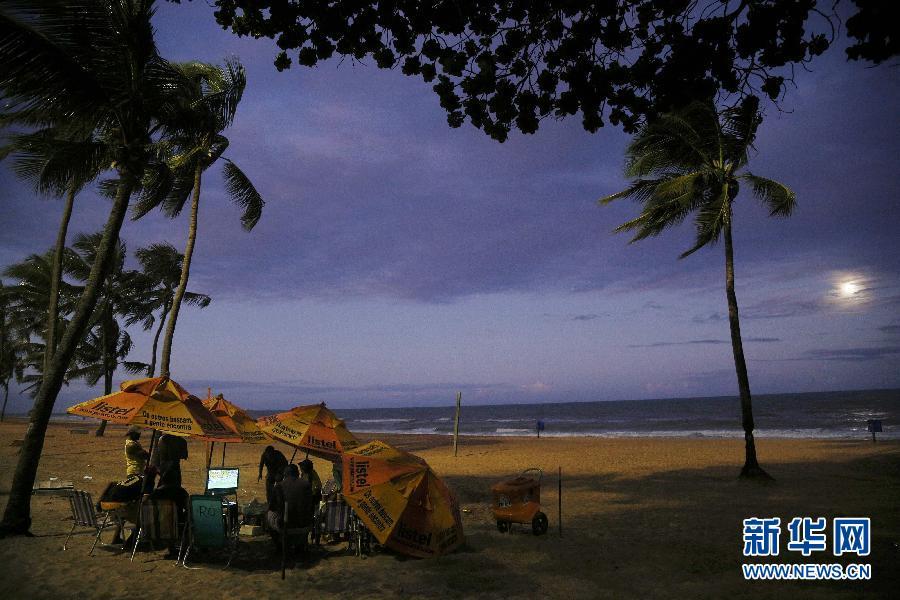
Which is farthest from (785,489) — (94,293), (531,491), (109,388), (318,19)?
(109,388)

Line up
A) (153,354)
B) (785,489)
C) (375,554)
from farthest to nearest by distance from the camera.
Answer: (153,354), (785,489), (375,554)

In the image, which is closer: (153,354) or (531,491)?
(531,491)

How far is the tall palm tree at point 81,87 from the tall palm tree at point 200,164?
235cm

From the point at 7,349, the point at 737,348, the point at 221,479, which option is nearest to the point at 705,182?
the point at 737,348

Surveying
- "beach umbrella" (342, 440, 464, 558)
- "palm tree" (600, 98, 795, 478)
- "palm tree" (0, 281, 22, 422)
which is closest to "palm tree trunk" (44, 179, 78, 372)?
"beach umbrella" (342, 440, 464, 558)

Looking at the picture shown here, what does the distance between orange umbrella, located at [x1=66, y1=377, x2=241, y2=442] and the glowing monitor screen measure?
197cm

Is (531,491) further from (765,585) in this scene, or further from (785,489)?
(785,489)

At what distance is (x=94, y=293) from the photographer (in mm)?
8812

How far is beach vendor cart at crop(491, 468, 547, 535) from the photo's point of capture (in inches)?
345

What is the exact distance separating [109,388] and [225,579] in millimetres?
26998

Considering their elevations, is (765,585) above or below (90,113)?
below

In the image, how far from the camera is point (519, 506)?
29.2 feet

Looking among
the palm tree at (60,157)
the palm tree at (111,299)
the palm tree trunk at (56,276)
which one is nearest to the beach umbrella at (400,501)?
the palm tree at (60,157)

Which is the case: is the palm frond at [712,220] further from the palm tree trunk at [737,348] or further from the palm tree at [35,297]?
the palm tree at [35,297]
